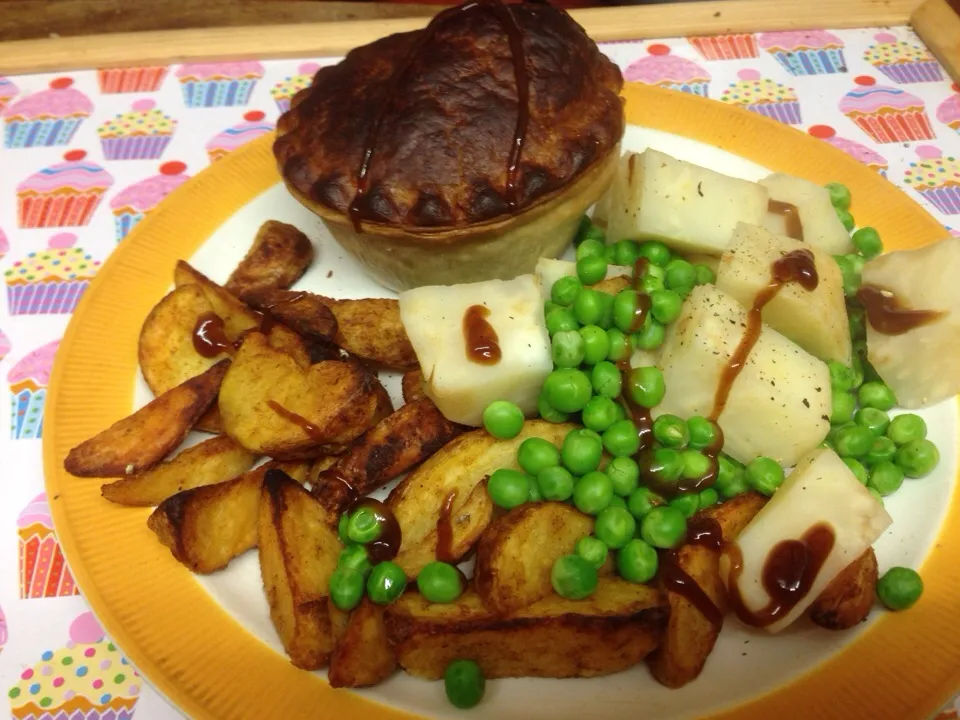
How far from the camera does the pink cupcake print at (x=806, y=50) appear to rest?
3873 millimetres

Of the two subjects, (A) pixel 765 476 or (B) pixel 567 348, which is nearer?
(A) pixel 765 476

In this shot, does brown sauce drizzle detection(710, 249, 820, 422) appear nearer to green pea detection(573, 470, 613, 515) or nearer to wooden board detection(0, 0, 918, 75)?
green pea detection(573, 470, 613, 515)

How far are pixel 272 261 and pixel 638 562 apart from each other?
1.73 m

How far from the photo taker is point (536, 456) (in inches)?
82.2

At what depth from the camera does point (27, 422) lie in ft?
8.77

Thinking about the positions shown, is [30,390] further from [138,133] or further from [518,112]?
[518,112]

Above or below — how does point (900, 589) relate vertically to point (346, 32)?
below

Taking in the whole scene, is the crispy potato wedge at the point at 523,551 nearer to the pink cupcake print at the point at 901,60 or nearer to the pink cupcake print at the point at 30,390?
the pink cupcake print at the point at 30,390

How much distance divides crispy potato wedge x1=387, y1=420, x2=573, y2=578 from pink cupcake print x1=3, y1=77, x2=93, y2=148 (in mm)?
2816

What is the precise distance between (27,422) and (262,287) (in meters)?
0.98

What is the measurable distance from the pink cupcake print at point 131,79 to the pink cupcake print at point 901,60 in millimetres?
3772

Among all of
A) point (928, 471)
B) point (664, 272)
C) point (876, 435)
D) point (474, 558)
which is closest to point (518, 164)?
point (664, 272)

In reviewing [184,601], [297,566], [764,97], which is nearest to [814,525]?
[297,566]

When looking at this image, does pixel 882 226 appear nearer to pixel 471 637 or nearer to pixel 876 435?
pixel 876 435
